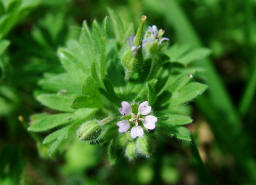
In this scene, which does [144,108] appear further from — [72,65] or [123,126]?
[72,65]

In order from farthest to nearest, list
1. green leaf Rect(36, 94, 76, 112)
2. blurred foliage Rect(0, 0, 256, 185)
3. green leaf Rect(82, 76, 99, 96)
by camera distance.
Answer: blurred foliage Rect(0, 0, 256, 185)
green leaf Rect(36, 94, 76, 112)
green leaf Rect(82, 76, 99, 96)

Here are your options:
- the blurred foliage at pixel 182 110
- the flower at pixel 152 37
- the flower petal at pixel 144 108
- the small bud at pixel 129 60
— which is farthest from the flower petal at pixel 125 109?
the blurred foliage at pixel 182 110

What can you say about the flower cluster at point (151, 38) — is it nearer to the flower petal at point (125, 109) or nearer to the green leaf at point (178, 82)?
the green leaf at point (178, 82)

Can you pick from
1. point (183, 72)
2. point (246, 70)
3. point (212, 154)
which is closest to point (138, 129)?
point (183, 72)

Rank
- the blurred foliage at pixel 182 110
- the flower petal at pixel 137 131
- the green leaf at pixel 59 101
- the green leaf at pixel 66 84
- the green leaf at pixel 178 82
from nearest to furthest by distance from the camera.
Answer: the flower petal at pixel 137 131
the green leaf at pixel 178 82
the green leaf at pixel 59 101
the green leaf at pixel 66 84
the blurred foliage at pixel 182 110

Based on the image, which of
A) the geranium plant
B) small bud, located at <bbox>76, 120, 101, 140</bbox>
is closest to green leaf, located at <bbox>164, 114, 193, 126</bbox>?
the geranium plant

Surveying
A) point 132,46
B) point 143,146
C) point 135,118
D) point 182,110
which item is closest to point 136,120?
point 135,118

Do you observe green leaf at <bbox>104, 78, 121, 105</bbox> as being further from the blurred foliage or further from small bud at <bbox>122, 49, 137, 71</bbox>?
the blurred foliage

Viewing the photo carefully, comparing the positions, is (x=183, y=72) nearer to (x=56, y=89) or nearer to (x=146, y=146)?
(x=146, y=146)
